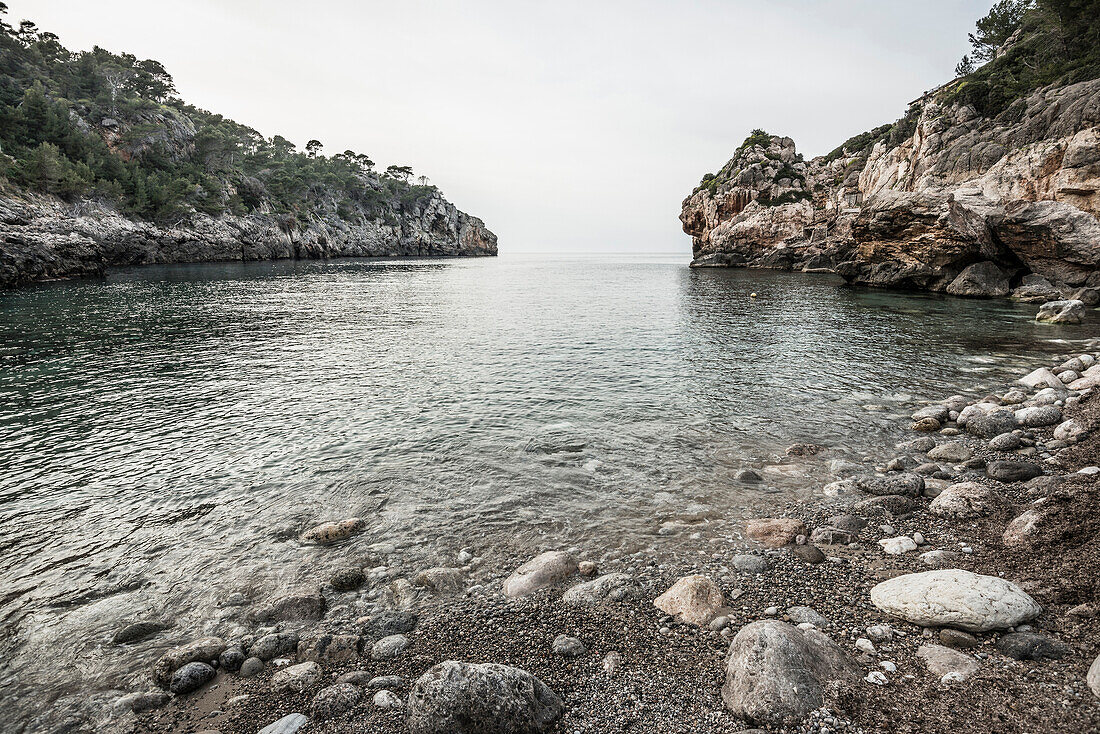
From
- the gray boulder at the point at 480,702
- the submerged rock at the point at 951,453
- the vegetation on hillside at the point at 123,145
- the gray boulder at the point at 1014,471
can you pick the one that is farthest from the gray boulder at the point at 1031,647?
the vegetation on hillside at the point at 123,145

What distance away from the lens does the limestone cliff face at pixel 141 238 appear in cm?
4861

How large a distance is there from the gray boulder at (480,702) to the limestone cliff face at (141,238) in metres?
63.8

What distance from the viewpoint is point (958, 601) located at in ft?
17.4

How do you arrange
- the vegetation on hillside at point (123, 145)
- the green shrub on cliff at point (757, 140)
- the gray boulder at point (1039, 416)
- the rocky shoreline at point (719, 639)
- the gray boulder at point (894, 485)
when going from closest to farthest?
the rocky shoreline at point (719, 639), the gray boulder at point (894, 485), the gray boulder at point (1039, 416), the vegetation on hillside at point (123, 145), the green shrub on cliff at point (757, 140)

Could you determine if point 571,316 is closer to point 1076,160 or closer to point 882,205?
point 882,205

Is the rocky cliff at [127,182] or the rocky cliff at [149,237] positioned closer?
the rocky cliff at [149,237]

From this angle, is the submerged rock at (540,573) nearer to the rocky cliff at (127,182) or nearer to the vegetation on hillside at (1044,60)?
the rocky cliff at (127,182)

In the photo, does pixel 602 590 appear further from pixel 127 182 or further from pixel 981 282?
pixel 127 182

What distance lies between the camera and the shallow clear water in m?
7.30

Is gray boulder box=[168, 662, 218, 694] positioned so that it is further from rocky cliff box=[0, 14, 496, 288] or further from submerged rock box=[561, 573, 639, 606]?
rocky cliff box=[0, 14, 496, 288]

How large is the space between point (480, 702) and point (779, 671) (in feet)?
9.29

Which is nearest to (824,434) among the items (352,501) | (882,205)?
(352,501)

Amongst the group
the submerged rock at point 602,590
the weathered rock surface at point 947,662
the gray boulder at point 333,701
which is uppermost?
the weathered rock surface at point 947,662

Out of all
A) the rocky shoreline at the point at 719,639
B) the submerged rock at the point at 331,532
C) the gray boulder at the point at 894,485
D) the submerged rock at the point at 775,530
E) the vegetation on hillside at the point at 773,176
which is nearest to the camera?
the rocky shoreline at the point at 719,639
